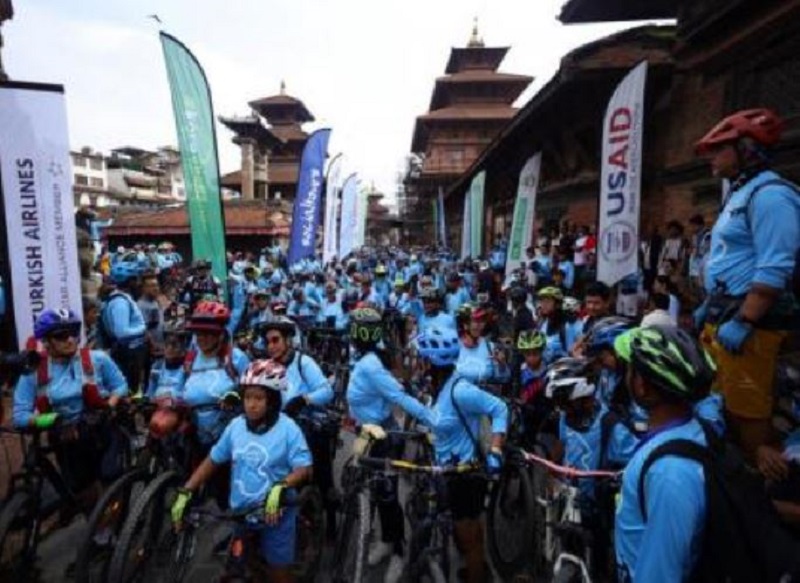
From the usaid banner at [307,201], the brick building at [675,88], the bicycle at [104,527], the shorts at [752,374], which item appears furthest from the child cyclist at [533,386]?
the usaid banner at [307,201]

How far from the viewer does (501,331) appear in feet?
45.3

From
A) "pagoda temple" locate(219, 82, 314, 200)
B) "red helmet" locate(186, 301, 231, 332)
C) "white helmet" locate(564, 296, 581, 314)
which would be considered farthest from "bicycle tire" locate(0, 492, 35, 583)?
"pagoda temple" locate(219, 82, 314, 200)

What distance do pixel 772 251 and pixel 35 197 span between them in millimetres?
6393

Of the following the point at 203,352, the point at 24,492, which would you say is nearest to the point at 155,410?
the point at 203,352

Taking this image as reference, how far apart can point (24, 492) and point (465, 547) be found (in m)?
3.24

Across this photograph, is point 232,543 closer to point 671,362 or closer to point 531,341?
point 671,362

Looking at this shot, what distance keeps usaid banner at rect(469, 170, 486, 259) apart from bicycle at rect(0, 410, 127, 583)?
15455mm

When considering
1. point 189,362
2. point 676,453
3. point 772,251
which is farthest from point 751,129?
point 189,362

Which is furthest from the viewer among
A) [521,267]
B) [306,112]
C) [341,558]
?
[306,112]

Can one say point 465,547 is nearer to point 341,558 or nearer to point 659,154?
point 341,558

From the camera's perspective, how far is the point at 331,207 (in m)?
19.9

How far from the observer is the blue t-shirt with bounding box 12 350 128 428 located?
15.3ft

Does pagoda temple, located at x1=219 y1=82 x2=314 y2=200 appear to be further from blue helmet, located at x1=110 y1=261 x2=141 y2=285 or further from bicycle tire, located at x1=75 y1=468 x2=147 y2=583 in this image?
bicycle tire, located at x1=75 y1=468 x2=147 y2=583

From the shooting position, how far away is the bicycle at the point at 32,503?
4.37 meters
